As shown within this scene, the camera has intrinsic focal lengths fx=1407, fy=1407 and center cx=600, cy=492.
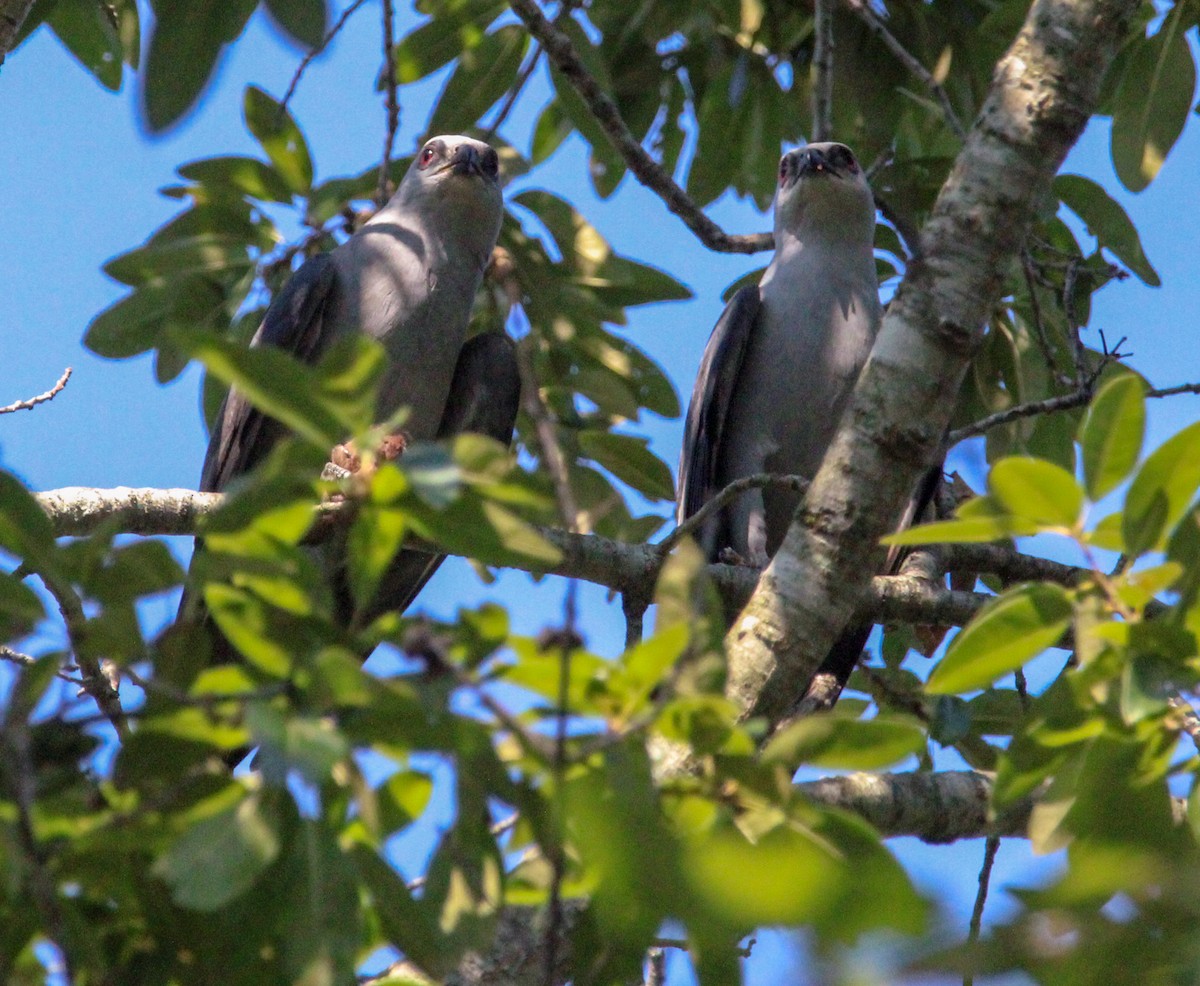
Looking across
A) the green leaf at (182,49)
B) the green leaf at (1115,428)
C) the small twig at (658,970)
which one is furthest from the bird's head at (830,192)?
the green leaf at (1115,428)

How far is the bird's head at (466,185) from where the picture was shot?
5742mm

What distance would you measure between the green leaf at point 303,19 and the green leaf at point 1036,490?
119 cm

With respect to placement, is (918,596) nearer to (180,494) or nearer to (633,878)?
(180,494)

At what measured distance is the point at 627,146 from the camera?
14.6 ft

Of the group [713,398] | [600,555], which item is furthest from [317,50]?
[713,398]

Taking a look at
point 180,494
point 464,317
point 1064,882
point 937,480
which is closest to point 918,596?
Answer: point 937,480

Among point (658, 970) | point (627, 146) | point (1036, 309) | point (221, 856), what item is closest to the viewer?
point (221, 856)

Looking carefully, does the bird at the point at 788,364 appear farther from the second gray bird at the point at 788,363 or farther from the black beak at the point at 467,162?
the black beak at the point at 467,162

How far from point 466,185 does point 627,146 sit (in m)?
1.45

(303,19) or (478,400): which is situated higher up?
(478,400)

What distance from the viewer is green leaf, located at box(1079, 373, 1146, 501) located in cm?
189

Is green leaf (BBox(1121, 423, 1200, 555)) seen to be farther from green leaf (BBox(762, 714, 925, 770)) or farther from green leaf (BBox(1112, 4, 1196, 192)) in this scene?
green leaf (BBox(1112, 4, 1196, 192))

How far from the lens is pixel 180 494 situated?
11.6 ft

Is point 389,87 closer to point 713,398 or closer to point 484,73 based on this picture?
point 484,73
